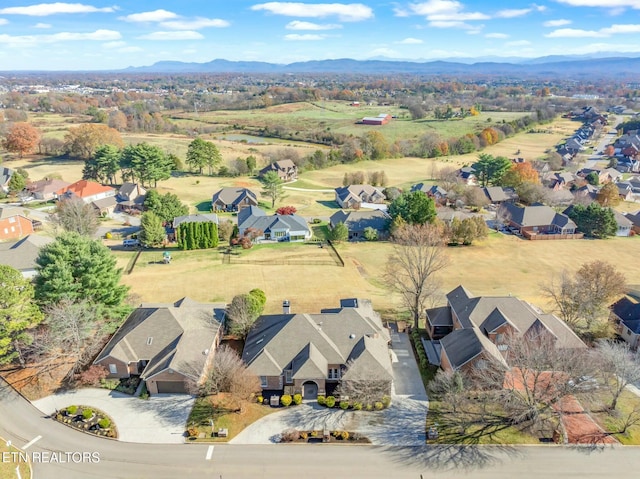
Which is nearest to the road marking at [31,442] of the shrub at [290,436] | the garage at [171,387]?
the garage at [171,387]

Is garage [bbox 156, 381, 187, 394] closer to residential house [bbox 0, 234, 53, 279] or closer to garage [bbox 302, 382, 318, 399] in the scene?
garage [bbox 302, 382, 318, 399]

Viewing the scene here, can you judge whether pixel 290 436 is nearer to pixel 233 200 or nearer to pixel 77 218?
pixel 77 218

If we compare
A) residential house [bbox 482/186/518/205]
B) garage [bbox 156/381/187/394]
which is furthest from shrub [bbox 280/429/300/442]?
residential house [bbox 482/186/518/205]

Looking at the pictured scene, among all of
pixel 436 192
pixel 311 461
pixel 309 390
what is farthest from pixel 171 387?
pixel 436 192

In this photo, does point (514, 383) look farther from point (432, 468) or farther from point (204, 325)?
point (204, 325)

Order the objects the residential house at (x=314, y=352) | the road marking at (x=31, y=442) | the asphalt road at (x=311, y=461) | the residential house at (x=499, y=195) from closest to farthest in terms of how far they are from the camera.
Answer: the asphalt road at (x=311, y=461), the road marking at (x=31, y=442), the residential house at (x=314, y=352), the residential house at (x=499, y=195)

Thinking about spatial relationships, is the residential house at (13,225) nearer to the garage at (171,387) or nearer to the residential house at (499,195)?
the garage at (171,387)
